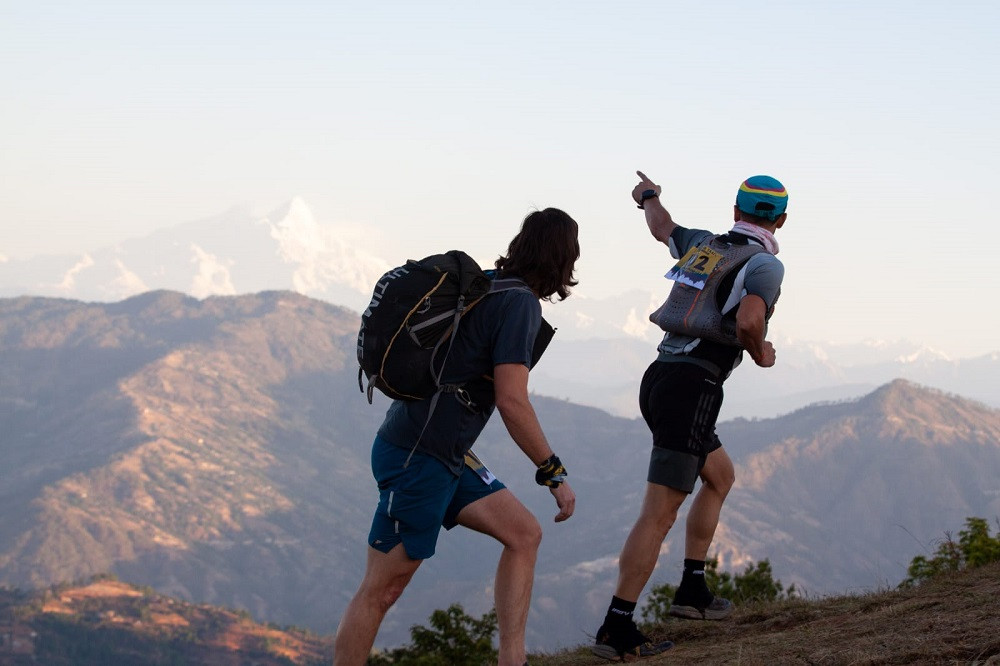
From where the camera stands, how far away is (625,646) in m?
6.50

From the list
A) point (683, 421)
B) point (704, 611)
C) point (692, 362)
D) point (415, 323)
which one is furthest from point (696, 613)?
point (415, 323)

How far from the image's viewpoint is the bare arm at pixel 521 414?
5.06 m

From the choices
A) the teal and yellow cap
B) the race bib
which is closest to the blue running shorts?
the race bib

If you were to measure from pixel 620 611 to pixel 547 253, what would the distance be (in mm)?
2318

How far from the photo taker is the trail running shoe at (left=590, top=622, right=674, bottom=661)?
6.50 metres

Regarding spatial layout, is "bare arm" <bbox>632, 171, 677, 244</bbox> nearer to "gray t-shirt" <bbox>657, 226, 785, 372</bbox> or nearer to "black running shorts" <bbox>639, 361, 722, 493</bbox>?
"gray t-shirt" <bbox>657, 226, 785, 372</bbox>

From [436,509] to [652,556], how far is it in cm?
168

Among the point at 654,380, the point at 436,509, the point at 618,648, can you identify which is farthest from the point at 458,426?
the point at 618,648

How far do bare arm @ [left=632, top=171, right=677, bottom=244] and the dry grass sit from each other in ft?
8.06

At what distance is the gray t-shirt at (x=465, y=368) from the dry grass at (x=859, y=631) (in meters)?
1.87

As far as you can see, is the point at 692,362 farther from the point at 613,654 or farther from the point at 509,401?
the point at 613,654

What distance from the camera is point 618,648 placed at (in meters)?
6.52

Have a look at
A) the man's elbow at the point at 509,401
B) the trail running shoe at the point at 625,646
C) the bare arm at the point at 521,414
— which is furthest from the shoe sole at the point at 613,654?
the man's elbow at the point at 509,401

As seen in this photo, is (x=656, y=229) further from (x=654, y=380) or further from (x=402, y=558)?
(x=402, y=558)
